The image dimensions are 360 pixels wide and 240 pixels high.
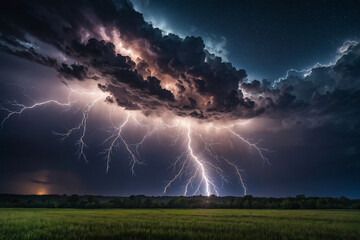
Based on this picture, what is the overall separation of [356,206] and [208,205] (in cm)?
2954

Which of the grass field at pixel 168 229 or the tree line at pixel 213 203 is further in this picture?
the tree line at pixel 213 203

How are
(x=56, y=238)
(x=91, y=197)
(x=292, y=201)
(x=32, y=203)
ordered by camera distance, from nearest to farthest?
(x=56, y=238) < (x=292, y=201) < (x=32, y=203) < (x=91, y=197)

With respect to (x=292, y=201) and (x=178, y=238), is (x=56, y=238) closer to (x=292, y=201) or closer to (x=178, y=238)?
(x=178, y=238)

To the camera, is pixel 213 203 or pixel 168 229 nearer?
pixel 168 229

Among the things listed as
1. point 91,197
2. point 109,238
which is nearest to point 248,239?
point 109,238

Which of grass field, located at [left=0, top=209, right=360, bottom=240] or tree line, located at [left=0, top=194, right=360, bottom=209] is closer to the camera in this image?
grass field, located at [left=0, top=209, right=360, bottom=240]

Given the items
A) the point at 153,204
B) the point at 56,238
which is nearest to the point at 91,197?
the point at 153,204

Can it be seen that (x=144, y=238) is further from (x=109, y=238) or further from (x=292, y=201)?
(x=292, y=201)

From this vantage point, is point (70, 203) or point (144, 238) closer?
point (144, 238)

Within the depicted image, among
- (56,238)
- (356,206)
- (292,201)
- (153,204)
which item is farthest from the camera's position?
(153,204)

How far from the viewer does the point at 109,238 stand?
21.5 feet

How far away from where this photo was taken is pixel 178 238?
21.5 feet

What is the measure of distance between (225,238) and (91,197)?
62.9 meters

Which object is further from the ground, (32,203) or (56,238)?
(56,238)
